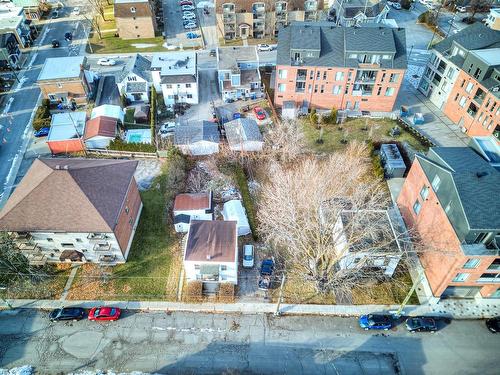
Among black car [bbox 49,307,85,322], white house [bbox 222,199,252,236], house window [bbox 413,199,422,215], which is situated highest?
house window [bbox 413,199,422,215]

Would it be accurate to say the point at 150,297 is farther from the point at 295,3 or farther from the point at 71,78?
the point at 295,3

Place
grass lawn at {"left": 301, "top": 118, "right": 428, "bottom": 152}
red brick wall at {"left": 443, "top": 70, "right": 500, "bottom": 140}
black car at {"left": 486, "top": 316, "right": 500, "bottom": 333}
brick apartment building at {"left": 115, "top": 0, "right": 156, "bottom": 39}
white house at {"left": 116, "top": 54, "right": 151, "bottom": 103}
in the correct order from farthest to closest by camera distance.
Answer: brick apartment building at {"left": 115, "top": 0, "right": 156, "bottom": 39}, white house at {"left": 116, "top": 54, "right": 151, "bottom": 103}, grass lawn at {"left": 301, "top": 118, "right": 428, "bottom": 152}, red brick wall at {"left": 443, "top": 70, "right": 500, "bottom": 140}, black car at {"left": 486, "top": 316, "right": 500, "bottom": 333}

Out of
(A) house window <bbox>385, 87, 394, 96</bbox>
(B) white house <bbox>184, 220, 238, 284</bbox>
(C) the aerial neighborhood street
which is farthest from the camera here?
(A) house window <bbox>385, 87, 394, 96</bbox>

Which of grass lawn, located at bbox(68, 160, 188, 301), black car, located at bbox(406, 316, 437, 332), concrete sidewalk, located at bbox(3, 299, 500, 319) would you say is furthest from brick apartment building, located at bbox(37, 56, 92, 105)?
black car, located at bbox(406, 316, 437, 332)

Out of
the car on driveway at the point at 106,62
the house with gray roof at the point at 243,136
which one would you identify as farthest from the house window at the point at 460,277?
the car on driveway at the point at 106,62

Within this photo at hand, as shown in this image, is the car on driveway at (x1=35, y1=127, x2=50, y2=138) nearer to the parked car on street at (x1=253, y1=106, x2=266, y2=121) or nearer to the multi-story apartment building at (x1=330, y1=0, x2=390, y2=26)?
the parked car on street at (x1=253, y1=106, x2=266, y2=121)

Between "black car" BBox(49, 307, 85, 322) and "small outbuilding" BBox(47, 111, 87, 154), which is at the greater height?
"small outbuilding" BBox(47, 111, 87, 154)

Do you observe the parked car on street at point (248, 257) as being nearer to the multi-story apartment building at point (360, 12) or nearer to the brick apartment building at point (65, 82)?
the brick apartment building at point (65, 82)
